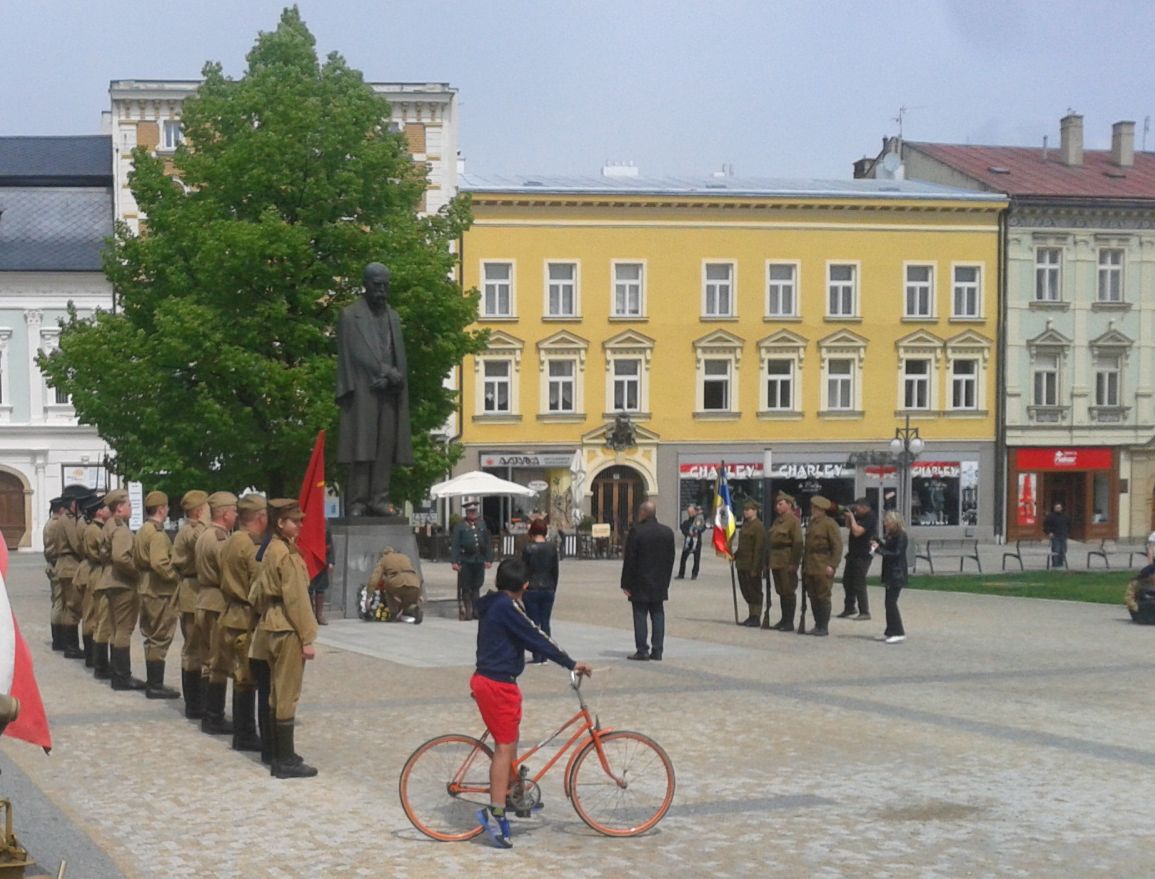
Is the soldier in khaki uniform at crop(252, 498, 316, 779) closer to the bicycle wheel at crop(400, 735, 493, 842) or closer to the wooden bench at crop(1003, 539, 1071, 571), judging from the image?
the bicycle wheel at crop(400, 735, 493, 842)

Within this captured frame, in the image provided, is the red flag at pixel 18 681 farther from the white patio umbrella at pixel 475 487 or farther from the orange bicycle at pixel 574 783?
the white patio umbrella at pixel 475 487

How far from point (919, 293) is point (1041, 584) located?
25415 mm

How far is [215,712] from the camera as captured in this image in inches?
518

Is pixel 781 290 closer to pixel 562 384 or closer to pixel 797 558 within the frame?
pixel 562 384

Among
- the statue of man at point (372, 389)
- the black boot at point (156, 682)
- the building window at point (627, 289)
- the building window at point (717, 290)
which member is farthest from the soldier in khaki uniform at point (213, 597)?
the building window at point (717, 290)

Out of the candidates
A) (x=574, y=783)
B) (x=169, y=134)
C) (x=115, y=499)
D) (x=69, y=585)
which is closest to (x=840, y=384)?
(x=169, y=134)

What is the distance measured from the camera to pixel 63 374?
108ft

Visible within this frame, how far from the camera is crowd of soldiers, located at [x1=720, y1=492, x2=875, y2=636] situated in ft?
72.4

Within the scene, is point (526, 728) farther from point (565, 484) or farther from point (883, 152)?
point (883, 152)

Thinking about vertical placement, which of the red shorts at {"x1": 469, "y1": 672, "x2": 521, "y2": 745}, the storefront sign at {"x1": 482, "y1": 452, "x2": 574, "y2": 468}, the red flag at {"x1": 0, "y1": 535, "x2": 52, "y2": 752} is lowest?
the red shorts at {"x1": 469, "y1": 672, "x2": 521, "y2": 745}

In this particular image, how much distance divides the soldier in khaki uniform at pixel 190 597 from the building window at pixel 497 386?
3950 cm

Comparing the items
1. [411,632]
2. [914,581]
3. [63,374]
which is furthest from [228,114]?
[914,581]

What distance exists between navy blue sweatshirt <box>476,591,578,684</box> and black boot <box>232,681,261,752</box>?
3.67m

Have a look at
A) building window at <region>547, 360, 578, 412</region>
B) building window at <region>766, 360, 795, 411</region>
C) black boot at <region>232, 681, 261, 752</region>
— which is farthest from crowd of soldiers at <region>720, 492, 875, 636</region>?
building window at <region>766, 360, 795, 411</region>
